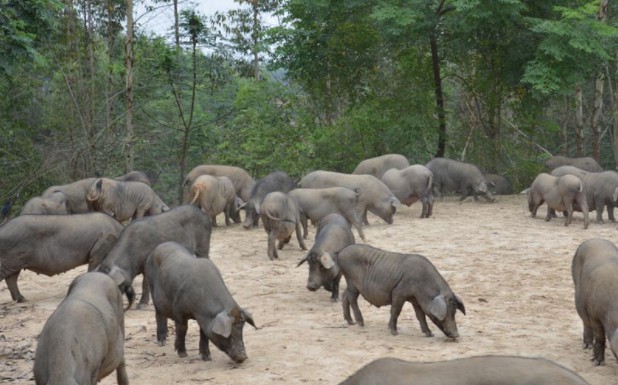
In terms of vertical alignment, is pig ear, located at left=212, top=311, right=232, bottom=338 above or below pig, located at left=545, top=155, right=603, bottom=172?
below

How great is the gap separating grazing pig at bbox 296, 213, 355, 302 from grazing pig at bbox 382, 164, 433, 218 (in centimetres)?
662

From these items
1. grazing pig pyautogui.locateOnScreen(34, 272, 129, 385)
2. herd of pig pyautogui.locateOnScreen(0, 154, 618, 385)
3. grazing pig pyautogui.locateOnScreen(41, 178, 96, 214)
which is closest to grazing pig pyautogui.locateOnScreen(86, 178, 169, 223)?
herd of pig pyautogui.locateOnScreen(0, 154, 618, 385)

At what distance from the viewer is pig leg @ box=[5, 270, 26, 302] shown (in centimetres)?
1104

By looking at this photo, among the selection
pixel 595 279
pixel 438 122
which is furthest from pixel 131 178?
pixel 595 279

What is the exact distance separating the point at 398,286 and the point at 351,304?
2.59 ft

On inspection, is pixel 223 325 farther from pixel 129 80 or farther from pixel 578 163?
pixel 578 163

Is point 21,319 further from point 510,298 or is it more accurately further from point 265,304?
point 510,298

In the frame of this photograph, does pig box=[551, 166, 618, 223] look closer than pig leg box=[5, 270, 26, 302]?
No

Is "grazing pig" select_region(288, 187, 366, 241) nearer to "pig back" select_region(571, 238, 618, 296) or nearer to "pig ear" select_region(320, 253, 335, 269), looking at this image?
"pig ear" select_region(320, 253, 335, 269)

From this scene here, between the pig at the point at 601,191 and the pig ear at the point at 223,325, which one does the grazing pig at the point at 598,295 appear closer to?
the pig ear at the point at 223,325

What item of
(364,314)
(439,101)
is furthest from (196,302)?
(439,101)

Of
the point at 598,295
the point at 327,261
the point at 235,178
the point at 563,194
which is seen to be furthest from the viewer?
the point at 235,178

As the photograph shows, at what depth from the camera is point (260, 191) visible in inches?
682

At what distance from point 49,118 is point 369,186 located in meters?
14.8
